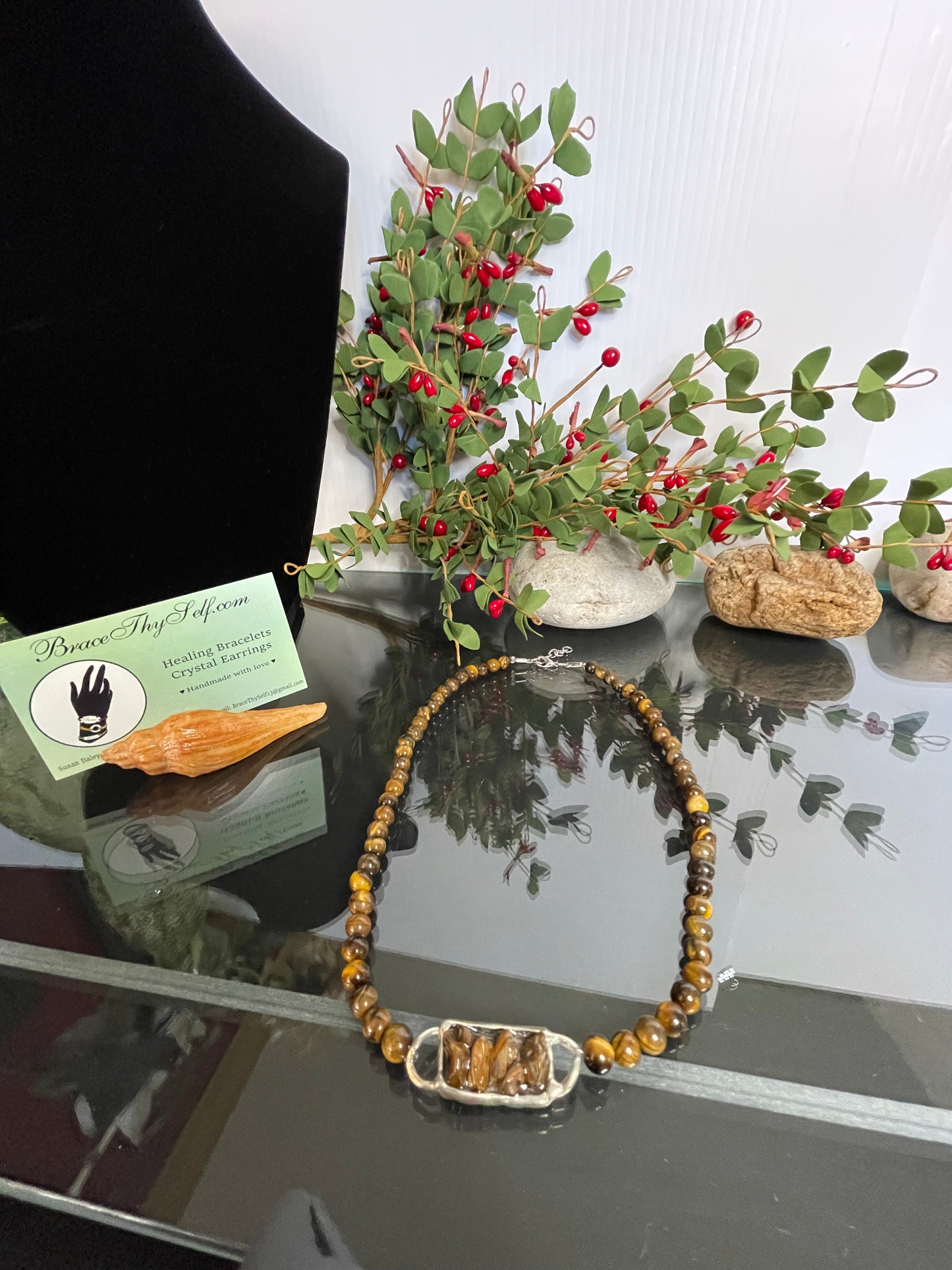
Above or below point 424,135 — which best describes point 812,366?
below

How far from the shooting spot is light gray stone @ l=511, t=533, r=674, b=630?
0.73 meters

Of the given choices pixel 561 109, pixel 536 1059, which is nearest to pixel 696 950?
pixel 536 1059

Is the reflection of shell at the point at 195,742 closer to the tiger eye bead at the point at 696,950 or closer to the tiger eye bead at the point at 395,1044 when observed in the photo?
the tiger eye bead at the point at 395,1044

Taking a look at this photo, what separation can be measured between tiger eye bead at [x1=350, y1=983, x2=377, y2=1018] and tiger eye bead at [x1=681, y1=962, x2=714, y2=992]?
20cm

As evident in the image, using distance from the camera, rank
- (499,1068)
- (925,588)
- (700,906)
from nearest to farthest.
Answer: (499,1068), (700,906), (925,588)

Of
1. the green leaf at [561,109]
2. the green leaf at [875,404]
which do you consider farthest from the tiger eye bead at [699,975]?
the green leaf at [561,109]

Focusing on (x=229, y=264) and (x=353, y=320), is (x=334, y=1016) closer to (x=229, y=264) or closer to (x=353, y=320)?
(x=229, y=264)

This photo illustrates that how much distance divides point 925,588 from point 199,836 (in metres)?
0.81

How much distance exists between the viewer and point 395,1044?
39cm

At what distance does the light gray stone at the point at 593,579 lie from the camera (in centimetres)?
73

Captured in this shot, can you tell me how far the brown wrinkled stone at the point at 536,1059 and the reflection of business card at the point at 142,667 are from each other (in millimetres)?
369

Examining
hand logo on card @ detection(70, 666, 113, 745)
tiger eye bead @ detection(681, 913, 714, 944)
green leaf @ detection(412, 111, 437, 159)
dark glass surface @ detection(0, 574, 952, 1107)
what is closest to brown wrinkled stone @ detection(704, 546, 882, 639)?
dark glass surface @ detection(0, 574, 952, 1107)

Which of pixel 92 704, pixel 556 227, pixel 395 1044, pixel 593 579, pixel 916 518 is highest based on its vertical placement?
pixel 556 227

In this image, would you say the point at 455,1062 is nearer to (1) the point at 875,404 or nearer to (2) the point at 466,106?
(1) the point at 875,404
